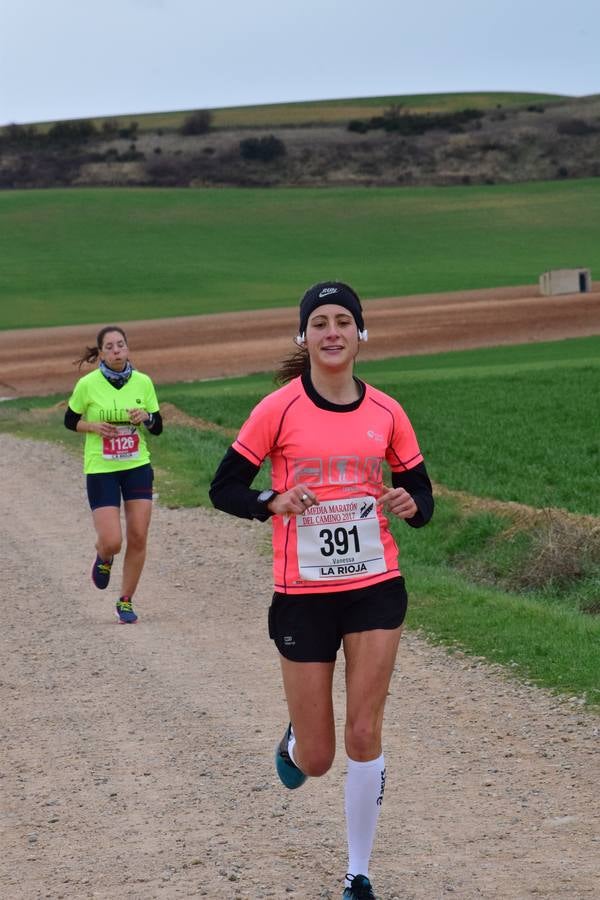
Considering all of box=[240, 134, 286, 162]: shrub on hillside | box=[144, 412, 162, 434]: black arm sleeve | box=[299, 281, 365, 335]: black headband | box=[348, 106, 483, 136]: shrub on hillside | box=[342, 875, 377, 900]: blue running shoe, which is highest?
box=[348, 106, 483, 136]: shrub on hillside

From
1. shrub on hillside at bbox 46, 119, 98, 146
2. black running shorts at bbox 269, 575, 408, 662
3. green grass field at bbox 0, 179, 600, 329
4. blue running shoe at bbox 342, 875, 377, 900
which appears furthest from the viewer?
shrub on hillside at bbox 46, 119, 98, 146

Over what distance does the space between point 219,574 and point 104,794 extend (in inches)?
252

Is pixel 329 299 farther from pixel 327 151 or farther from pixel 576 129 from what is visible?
pixel 576 129

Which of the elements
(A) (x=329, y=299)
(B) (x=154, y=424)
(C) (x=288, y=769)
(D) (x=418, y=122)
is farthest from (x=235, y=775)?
(D) (x=418, y=122)

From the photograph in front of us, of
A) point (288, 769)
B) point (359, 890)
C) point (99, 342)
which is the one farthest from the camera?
point (99, 342)

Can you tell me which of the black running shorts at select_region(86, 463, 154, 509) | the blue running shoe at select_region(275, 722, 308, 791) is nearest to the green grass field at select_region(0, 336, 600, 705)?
the black running shorts at select_region(86, 463, 154, 509)

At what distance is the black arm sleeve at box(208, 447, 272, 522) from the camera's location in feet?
20.3

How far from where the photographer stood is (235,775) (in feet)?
25.2

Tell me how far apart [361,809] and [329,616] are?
2.53 feet

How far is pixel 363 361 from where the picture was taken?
3912 centimetres

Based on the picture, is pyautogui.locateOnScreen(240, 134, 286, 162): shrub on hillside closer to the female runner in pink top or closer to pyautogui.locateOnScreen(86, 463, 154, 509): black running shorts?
pyautogui.locateOnScreen(86, 463, 154, 509): black running shorts

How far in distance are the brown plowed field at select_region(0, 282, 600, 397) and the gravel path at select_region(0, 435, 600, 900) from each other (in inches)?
946

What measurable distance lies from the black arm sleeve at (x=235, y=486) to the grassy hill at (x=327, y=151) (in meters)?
95.1

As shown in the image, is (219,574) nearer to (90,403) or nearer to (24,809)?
(90,403)
